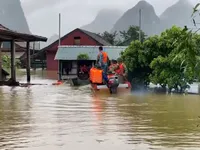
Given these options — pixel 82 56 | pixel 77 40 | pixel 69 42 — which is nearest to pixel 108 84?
pixel 82 56

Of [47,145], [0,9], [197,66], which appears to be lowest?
[47,145]

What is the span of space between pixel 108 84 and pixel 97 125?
791cm

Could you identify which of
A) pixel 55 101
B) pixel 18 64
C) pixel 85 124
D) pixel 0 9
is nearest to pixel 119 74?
pixel 55 101

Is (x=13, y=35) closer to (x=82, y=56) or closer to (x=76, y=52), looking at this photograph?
(x=82, y=56)

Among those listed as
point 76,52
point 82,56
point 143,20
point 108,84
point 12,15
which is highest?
point 12,15

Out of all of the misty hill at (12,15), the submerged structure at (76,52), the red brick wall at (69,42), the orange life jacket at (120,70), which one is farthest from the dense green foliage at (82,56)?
the misty hill at (12,15)

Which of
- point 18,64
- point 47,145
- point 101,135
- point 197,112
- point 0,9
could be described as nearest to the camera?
point 47,145

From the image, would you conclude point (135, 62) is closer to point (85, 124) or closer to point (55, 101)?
point (55, 101)

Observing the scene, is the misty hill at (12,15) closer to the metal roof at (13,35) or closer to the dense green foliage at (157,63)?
the metal roof at (13,35)

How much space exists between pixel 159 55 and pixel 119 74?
6.46 feet

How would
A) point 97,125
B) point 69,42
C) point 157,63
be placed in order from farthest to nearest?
point 69,42, point 157,63, point 97,125

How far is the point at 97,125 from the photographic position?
8594 mm

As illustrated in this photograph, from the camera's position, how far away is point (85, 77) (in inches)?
960

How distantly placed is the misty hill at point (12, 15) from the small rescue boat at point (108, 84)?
14632cm
